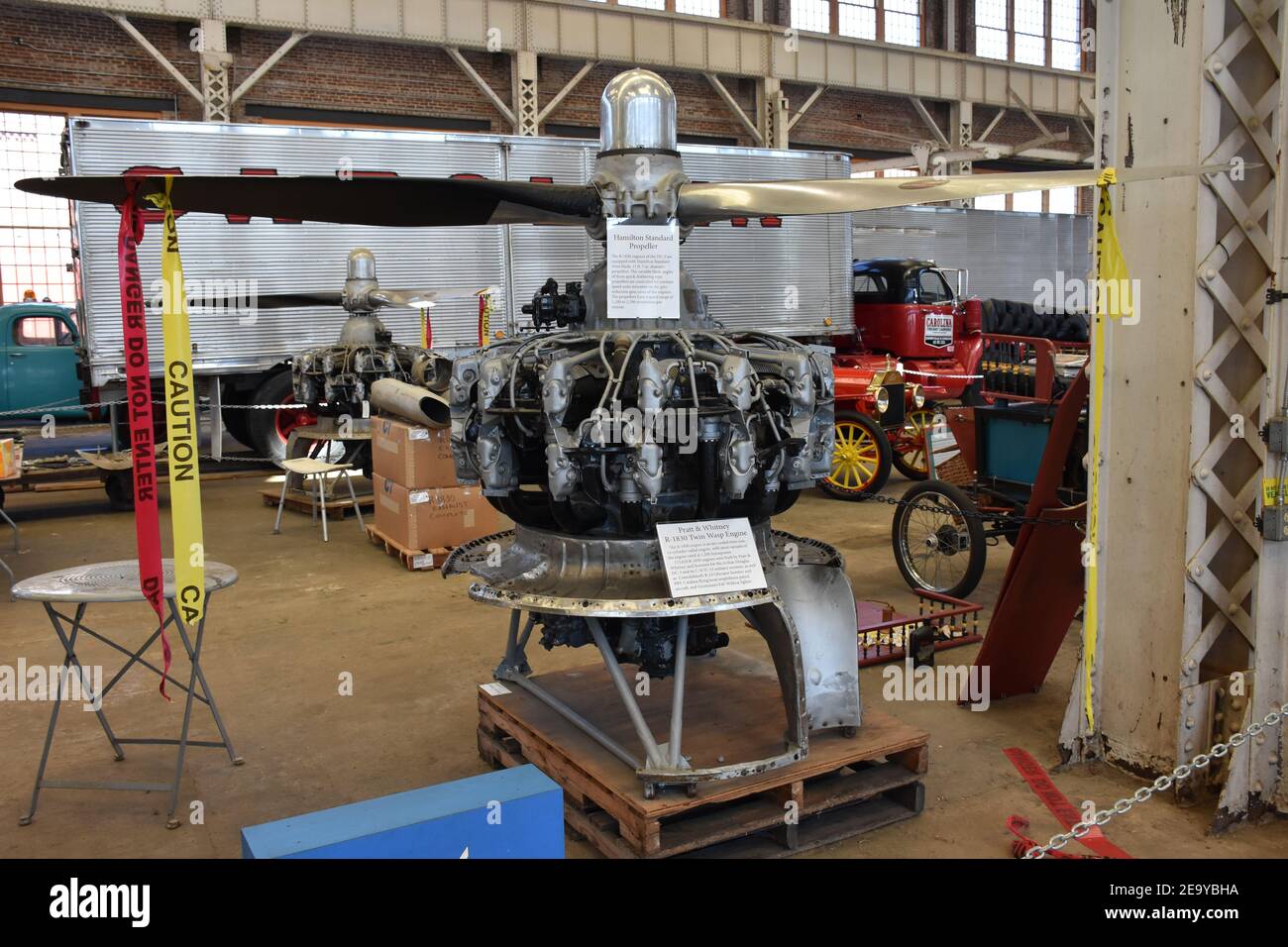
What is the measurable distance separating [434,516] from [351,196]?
16.7 feet

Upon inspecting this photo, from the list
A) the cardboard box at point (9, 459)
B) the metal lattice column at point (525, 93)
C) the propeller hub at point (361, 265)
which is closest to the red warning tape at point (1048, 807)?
the cardboard box at point (9, 459)

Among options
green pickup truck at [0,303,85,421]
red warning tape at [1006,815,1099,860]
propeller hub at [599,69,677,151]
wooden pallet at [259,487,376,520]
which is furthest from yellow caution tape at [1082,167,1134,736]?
green pickup truck at [0,303,85,421]

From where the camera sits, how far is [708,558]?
3.83 metres

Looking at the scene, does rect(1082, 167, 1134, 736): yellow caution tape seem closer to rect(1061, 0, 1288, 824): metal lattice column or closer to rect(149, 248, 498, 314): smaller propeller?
rect(1061, 0, 1288, 824): metal lattice column

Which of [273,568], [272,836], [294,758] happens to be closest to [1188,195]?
[272,836]

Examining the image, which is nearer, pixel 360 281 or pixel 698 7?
pixel 360 281

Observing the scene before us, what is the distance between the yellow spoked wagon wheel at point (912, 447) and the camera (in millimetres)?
11445

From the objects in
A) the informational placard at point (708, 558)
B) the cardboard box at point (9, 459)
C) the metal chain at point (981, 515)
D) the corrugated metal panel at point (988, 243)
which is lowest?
the metal chain at point (981, 515)

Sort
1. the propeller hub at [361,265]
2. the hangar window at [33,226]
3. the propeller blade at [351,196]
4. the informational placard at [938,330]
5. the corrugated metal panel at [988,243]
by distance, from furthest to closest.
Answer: the corrugated metal panel at [988,243]
the hangar window at [33,226]
the informational placard at [938,330]
the propeller hub at [361,265]
the propeller blade at [351,196]

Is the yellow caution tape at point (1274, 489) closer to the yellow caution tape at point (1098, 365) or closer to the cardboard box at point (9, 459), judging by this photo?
the yellow caution tape at point (1098, 365)

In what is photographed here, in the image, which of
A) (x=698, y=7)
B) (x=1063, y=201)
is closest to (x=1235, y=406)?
(x=698, y=7)

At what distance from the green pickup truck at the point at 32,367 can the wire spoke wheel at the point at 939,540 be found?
A: 11.2m

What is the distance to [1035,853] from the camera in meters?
3.00

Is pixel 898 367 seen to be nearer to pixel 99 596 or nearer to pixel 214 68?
pixel 99 596
